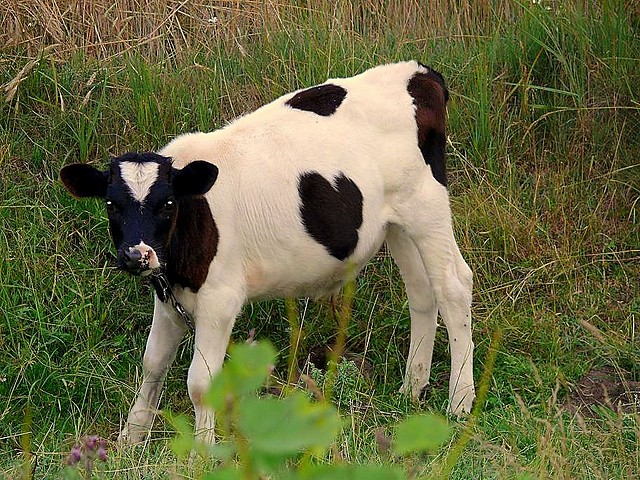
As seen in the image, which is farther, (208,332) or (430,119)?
(430,119)

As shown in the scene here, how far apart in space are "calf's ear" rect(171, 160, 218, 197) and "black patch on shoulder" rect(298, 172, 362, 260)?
2.02ft

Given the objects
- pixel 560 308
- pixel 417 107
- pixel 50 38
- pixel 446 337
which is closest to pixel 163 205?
pixel 417 107

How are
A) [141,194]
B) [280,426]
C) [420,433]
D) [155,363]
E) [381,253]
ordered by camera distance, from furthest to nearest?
[381,253], [155,363], [141,194], [420,433], [280,426]

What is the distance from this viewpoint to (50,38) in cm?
868

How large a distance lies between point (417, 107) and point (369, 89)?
292 millimetres

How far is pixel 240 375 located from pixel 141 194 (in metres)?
3.72

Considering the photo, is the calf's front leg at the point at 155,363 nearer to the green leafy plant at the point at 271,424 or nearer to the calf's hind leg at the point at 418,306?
the calf's hind leg at the point at 418,306

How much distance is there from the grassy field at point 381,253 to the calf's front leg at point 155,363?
0.15 m

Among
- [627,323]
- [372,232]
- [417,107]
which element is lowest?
[627,323]

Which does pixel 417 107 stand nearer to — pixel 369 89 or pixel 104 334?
pixel 369 89

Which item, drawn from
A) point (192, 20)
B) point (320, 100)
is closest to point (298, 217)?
point (320, 100)

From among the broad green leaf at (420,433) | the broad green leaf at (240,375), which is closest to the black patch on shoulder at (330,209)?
the broad green leaf at (420,433)

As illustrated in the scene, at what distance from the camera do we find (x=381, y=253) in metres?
7.51

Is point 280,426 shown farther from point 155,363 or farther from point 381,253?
point 381,253
